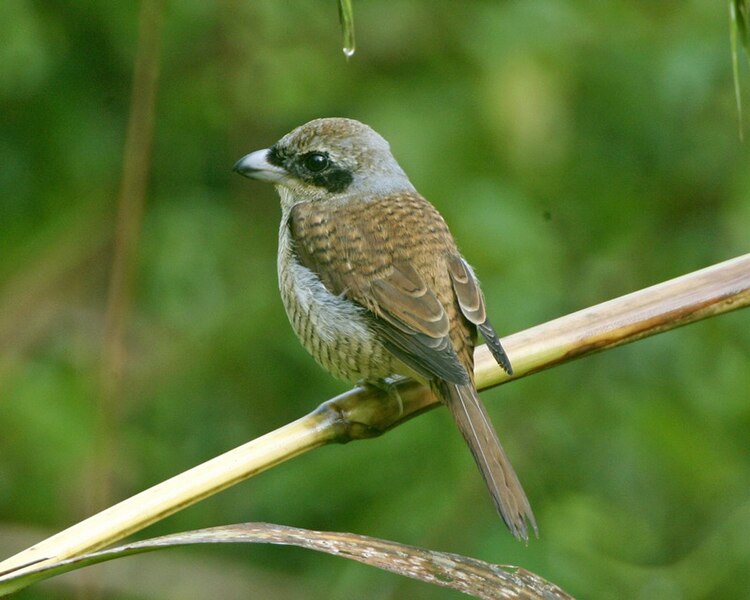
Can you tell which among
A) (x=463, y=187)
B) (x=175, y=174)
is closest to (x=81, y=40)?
(x=175, y=174)

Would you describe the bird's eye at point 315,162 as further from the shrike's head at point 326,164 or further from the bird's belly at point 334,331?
the bird's belly at point 334,331

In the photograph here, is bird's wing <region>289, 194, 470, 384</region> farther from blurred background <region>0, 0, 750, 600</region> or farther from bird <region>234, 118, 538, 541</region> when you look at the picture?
blurred background <region>0, 0, 750, 600</region>

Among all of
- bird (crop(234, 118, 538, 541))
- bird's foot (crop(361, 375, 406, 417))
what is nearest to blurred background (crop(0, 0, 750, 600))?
bird (crop(234, 118, 538, 541))

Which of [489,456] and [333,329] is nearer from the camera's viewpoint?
[489,456]

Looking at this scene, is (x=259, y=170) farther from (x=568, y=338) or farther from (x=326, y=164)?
(x=568, y=338)

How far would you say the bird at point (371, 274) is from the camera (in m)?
2.54

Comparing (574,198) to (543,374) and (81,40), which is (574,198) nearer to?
(543,374)

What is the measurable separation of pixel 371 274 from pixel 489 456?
2.15 ft

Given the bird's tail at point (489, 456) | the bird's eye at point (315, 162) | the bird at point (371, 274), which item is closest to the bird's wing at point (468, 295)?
the bird at point (371, 274)

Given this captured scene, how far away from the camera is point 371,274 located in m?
2.82

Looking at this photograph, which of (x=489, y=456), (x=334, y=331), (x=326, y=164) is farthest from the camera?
(x=326, y=164)

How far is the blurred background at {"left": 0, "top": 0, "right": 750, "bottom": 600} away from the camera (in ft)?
11.0

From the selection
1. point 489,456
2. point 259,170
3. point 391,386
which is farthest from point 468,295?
point 259,170

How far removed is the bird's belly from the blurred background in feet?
1.76
